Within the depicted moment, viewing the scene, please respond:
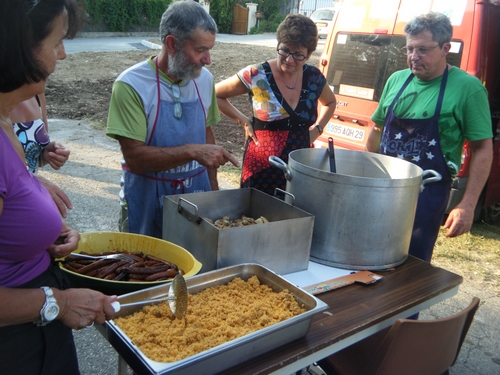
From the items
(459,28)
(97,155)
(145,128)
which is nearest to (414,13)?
(459,28)

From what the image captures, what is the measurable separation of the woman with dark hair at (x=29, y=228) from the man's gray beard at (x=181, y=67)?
807 millimetres

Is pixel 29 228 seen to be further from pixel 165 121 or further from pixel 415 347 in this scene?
pixel 415 347

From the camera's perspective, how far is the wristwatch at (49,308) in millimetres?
1206

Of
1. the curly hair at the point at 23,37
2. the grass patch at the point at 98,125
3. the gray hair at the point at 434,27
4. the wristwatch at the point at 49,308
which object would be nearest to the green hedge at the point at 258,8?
the grass patch at the point at 98,125

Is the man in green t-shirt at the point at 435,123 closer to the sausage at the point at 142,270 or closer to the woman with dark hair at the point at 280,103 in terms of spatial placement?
the woman with dark hair at the point at 280,103

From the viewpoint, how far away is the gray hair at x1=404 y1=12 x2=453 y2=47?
256 centimetres

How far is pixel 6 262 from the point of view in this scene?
4.06 ft

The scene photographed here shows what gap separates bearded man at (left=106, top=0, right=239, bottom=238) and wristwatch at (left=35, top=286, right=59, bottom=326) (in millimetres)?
950

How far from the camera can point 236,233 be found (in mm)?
1613

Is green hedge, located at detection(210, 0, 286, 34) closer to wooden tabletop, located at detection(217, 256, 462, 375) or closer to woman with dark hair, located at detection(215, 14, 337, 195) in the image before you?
woman with dark hair, located at detection(215, 14, 337, 195)

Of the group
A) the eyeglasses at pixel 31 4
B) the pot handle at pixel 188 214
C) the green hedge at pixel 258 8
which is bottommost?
the pot handle at pixel 188 214

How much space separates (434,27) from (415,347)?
175 centimetres

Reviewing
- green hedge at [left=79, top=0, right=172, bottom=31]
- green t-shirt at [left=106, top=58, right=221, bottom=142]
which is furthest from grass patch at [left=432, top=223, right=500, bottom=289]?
green hedge at [left=79, top=0, right=172, bottom=31]

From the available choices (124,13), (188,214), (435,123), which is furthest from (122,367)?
(124,13)
